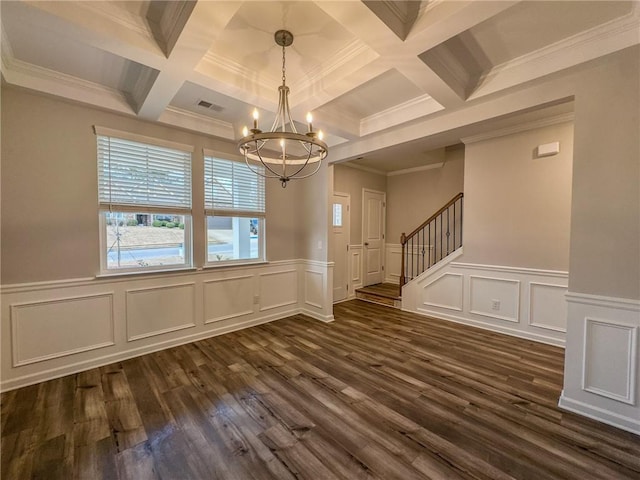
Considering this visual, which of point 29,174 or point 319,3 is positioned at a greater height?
point 319,3

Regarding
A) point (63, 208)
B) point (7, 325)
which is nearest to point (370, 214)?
point (63, 208)

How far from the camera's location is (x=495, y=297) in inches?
150

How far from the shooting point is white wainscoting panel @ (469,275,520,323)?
3666mm

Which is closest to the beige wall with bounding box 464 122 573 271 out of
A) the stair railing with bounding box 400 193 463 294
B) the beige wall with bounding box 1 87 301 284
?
the stair railing with bounding box 400 193 463 294

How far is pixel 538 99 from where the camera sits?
2336 mm

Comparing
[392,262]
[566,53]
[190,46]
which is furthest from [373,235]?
[190,46]

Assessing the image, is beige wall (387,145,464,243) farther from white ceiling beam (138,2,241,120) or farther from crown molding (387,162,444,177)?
white ceiling beam (138,2,241,120)

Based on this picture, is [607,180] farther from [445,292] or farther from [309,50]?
[445,292]

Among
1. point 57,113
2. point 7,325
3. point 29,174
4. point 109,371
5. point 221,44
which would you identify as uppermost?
point 221,44

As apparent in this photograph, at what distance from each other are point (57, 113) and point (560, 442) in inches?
197

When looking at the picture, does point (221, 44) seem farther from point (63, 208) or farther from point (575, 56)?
point (575, 56)

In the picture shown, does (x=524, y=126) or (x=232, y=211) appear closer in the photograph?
(x=524, y=126)

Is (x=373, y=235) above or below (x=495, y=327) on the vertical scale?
above

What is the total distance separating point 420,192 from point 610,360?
14.4ft
